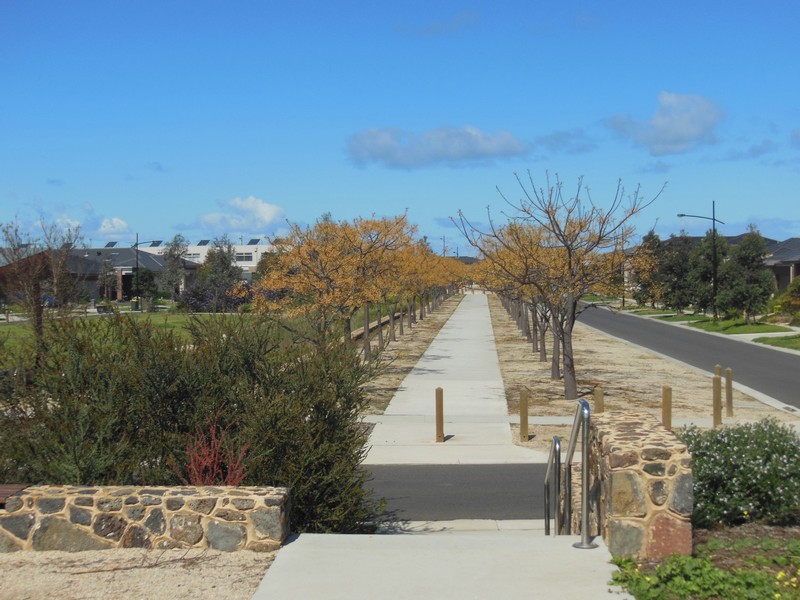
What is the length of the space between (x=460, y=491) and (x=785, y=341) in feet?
106

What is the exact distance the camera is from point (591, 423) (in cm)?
898

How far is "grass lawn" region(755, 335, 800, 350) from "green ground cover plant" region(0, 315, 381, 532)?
3287 centimetres

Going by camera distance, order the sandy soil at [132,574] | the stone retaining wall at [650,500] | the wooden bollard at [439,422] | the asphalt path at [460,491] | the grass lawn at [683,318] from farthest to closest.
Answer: the grass lawn at [683,318]
the wooden bollard at [439,422]
the asphalt path at [460,491]
the stone retaining wall at [650,500]
the sandy soil at [132,574]

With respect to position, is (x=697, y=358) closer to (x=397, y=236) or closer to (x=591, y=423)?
(x=397, y=236)

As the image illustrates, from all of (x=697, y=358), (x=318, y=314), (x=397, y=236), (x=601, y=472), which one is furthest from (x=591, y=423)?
(x=697, y=358)

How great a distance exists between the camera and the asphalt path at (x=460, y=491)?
1199cm

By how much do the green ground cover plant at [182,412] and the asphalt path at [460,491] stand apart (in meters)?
1.30

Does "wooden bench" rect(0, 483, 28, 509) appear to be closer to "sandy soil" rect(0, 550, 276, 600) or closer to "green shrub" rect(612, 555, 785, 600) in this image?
"sandy soil" rect(0, 550, 276, 600)

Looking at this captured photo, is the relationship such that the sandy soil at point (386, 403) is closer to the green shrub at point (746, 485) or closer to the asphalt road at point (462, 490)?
the asphalt road at point (462, 490)

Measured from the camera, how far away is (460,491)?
13344 millimetres

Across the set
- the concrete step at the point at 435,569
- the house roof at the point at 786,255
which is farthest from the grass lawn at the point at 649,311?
the concrete step at the point at 435,569

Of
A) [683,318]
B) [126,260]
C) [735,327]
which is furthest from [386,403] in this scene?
[126,260]

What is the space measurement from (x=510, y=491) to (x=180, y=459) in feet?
17.1

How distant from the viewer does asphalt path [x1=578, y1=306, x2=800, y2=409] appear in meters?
26.2
